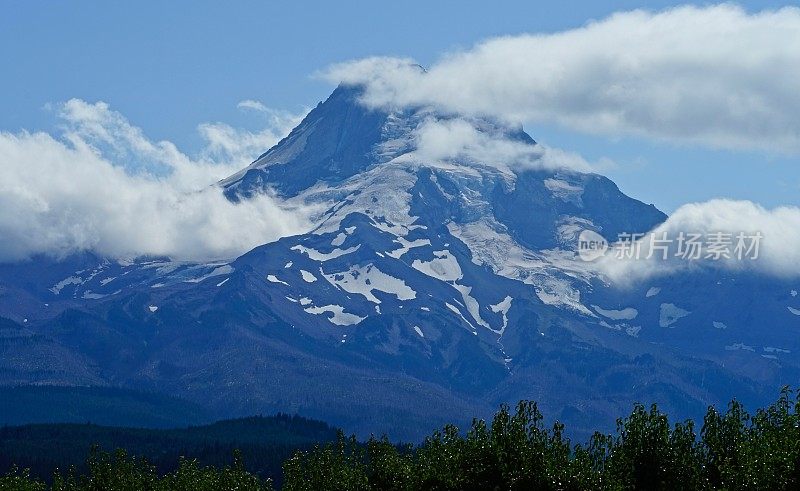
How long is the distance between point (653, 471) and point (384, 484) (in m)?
26.7

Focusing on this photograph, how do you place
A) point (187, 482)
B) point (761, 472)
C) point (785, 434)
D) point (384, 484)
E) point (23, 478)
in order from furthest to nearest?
1. point (23, 478)
2. point (187, 482)
3. point (384, 484)
4. point (785, 434)
5. point (761, 472)

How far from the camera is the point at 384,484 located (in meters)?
132

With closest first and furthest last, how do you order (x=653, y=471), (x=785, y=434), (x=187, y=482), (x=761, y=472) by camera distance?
(x=761, y=472) < (x=785, y=434) < (x=653, y=471) < (x=187, y=482)

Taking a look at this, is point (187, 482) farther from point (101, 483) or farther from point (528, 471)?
point (528, 471)

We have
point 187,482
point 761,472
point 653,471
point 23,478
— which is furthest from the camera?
point 23,478

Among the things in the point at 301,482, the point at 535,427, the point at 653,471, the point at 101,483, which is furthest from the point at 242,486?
the point at 653,471

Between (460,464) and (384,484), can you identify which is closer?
(460,464)

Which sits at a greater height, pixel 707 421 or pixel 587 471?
pixel 707 421

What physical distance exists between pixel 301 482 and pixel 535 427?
27.1 m

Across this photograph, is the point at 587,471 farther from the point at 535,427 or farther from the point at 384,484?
the point at 384,484

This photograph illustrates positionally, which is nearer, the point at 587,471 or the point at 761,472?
the point at 761,472

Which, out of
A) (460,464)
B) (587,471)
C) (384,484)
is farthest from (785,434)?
(384,484)

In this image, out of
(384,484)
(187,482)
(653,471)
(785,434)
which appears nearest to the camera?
(785,434)

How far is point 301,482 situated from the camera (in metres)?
136
